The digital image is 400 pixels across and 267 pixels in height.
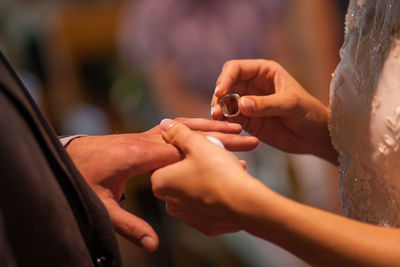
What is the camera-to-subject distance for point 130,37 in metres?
1.65

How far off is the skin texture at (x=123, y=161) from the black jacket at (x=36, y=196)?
0.22ft

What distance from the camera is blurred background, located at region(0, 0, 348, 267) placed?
160cm

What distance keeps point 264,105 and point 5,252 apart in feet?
1.51

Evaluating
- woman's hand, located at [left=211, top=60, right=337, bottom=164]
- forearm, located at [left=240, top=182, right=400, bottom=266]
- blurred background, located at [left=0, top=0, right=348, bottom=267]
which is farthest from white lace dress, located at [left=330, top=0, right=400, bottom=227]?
blurred background, located at [left=0, top=0, right=348, bottom=267]

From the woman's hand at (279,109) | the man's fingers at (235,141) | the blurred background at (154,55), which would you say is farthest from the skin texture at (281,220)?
the blurred background at (154,55)

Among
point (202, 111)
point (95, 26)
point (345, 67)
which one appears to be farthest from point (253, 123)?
point (95, 26)

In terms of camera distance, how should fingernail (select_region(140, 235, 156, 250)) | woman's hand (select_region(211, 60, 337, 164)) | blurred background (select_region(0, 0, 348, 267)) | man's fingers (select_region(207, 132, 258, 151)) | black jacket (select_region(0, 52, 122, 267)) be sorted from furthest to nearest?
blurred background (select_region(0, 0, 348, 267))
woman's hand (select_region(211, 60, 337, 164))
man's fingers (select_region(207, 132, 258, 151))
fingernail (select_region(140, 235, 156, 250))
black jacket (select_region(0, 52, 122, 267))

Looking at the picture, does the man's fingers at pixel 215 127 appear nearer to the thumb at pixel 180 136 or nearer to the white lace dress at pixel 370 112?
the thumb at pixel 180 136

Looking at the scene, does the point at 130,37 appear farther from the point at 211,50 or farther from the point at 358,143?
the point at 358,143

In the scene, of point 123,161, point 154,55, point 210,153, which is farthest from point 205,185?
point 154,55

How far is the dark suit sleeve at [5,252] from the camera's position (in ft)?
1.43

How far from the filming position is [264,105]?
74cm

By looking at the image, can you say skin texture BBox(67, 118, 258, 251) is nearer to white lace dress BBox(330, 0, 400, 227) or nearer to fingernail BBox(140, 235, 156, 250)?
fingernail BBox(140, 235, 156, 250)

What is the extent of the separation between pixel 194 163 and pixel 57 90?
126 centimetres
